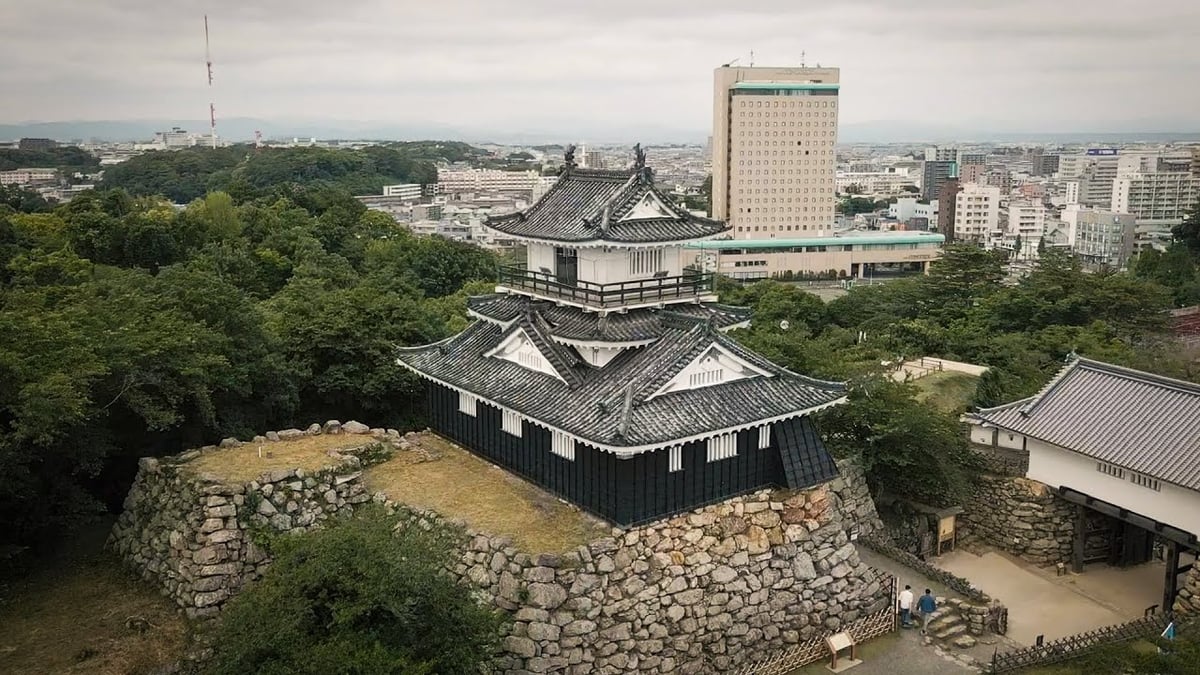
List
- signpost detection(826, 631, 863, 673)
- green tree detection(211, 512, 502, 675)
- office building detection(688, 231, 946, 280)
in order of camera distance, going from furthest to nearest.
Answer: office building detection(688, 231, 946, 280) → signpost detection(826, 631, 863, 673) → green tree detection(211, 512, 502, 675)

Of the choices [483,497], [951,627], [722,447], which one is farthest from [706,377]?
[951,627]

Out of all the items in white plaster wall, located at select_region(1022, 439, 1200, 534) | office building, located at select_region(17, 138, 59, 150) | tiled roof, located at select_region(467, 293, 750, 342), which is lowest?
white plaster wall, located at select_region(1022, 439, 1200, 534)

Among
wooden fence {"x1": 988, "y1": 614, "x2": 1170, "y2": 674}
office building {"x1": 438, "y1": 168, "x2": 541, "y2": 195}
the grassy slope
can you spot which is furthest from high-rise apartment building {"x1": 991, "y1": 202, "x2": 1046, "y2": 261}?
wooden fence {"x1": 988, "y1": 614, "x2": 1170, "y2": 674}

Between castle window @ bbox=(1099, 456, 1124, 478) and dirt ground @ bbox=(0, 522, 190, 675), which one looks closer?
dirt ground @ bbox=(0, 522, 190, 675)

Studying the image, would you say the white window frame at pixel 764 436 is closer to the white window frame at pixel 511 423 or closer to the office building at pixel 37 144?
the white window frame at pixel 511 423

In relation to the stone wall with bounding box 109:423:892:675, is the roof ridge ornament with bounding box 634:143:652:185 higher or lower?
higher

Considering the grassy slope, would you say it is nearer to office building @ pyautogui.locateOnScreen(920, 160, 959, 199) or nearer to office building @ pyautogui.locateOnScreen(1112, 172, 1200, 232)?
office building @ pyautogui.locateOnScreen(1112, 172, 1200, 232)

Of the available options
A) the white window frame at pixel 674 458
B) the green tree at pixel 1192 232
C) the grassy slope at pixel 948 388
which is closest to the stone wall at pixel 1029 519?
the grassy slope at pixel 948 388
